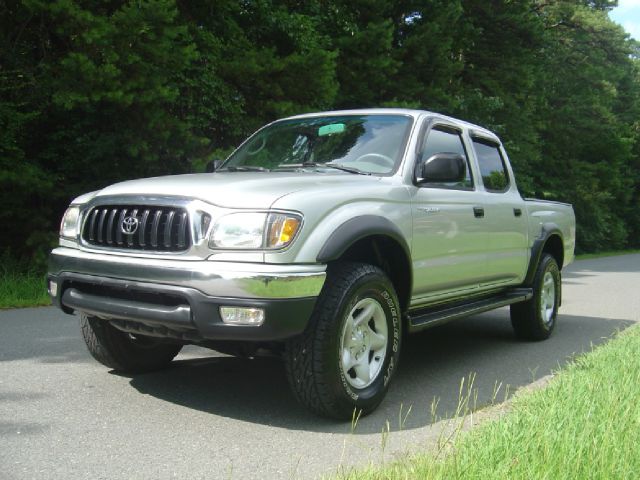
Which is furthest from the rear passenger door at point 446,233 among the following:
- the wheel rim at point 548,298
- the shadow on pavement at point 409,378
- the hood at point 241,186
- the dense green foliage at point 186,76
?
the dense green foliage at point 186,76

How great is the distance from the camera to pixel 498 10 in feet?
74.5

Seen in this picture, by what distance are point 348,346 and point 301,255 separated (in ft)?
2.21

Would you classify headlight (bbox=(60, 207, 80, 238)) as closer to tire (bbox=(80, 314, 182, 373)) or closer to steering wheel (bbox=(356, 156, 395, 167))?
tire (bbox=(80, 314, 182, 373))

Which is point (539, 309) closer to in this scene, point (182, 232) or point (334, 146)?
point (334, 146)

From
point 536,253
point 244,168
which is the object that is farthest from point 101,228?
point 536,253

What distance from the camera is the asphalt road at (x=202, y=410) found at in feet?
10.7

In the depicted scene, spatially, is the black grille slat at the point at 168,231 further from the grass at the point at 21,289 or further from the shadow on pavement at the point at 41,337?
the grass at the point at 21,289

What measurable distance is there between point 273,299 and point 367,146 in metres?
1.83

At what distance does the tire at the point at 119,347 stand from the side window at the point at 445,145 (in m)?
2.41

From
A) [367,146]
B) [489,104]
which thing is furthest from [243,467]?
[489,104]

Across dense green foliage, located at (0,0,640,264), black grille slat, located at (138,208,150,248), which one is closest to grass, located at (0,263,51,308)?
dense green foliage, located at (0,0,640,264)

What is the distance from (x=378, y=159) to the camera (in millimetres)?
4828

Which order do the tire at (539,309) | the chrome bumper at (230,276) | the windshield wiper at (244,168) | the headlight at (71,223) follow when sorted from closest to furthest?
the chrome bumper at (230,276)
the headlight at (71,223)
the windshield wiper at (244,168)
the tire at (539,309)

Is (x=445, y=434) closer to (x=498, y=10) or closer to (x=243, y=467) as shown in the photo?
(x=243, y=467)
